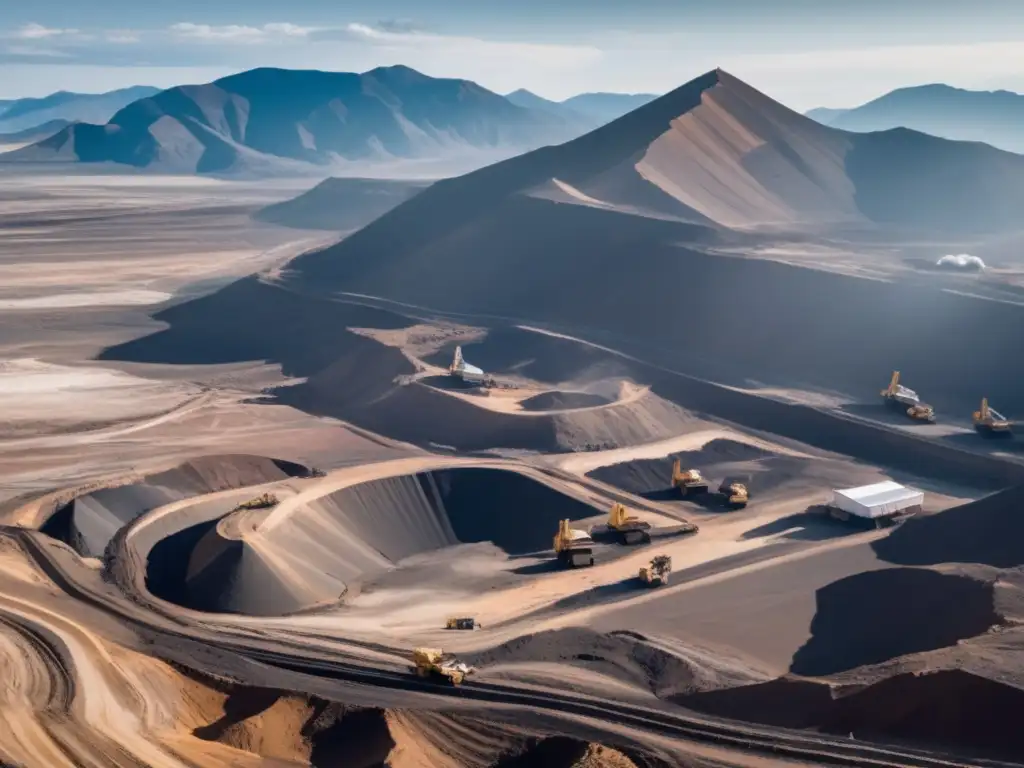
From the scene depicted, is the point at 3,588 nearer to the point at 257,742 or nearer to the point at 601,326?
the point at 257,742

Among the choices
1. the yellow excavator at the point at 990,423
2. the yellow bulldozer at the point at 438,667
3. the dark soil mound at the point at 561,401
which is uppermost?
the yellow excavator at the point at 990,423

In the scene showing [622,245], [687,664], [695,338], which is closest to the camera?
[687,664]

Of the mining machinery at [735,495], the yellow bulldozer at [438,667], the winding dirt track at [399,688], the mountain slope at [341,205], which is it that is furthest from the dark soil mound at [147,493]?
the mountain slope at [341,205]

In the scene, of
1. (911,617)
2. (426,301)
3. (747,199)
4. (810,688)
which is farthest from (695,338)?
(810,688)

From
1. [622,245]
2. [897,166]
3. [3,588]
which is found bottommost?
[3,588]

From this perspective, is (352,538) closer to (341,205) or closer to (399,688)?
(399,688)

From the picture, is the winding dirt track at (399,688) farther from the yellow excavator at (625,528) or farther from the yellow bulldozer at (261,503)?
the yellow excavator at (625,528)
